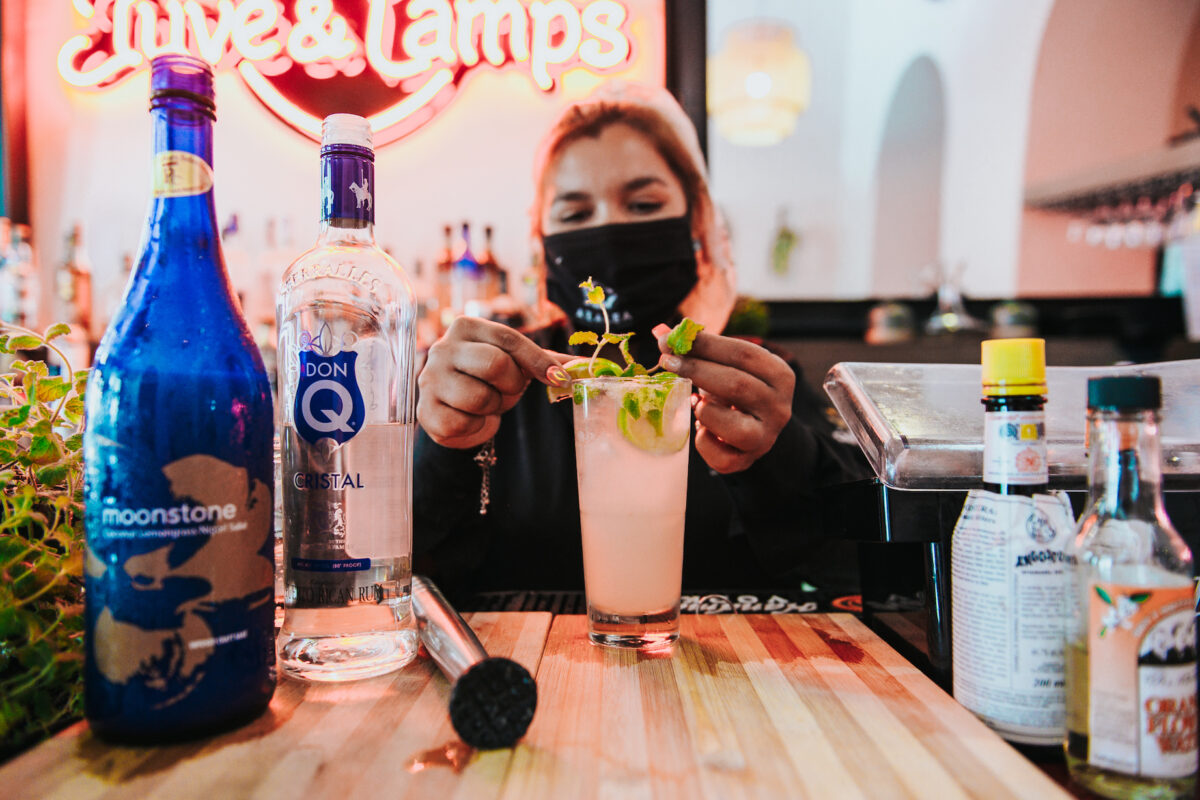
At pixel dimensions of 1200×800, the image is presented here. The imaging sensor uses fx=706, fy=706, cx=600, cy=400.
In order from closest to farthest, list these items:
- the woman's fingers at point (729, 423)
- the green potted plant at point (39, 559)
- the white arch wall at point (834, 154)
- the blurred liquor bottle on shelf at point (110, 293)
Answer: the green potted plant at point (39, 559)
the woman's fingers at point (729, 423)
the blurred liquor bottle on shelf at point (110, 293)
the white arch wall at point (834, 154)

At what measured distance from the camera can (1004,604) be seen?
0.50 metres

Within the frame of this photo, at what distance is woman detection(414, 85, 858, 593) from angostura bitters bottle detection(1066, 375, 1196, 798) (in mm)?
474

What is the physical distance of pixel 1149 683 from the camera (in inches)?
16.7

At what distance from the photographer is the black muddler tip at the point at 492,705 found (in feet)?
1.59

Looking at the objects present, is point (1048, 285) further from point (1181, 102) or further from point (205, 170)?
point (205, 170)

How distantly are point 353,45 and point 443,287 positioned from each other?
83cm

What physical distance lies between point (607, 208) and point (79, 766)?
1218 millimetres

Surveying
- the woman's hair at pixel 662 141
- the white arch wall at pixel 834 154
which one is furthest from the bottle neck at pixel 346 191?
the white arch wall at pixel 834 154

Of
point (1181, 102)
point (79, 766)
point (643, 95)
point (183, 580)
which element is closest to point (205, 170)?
point (183, 580)

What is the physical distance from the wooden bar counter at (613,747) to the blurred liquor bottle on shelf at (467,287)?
196 cm

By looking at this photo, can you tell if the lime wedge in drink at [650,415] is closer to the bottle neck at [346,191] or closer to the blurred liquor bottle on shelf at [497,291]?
the bottle neck at [346,191]

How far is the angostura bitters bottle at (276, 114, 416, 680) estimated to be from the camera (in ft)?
2.06

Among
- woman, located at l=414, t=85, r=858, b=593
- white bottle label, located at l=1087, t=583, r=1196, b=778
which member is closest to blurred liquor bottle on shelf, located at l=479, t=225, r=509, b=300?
woman, located at l=414, t=85, r=858, b=593

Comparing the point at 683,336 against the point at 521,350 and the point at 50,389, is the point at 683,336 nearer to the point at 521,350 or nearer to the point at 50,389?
the point at 521,350
